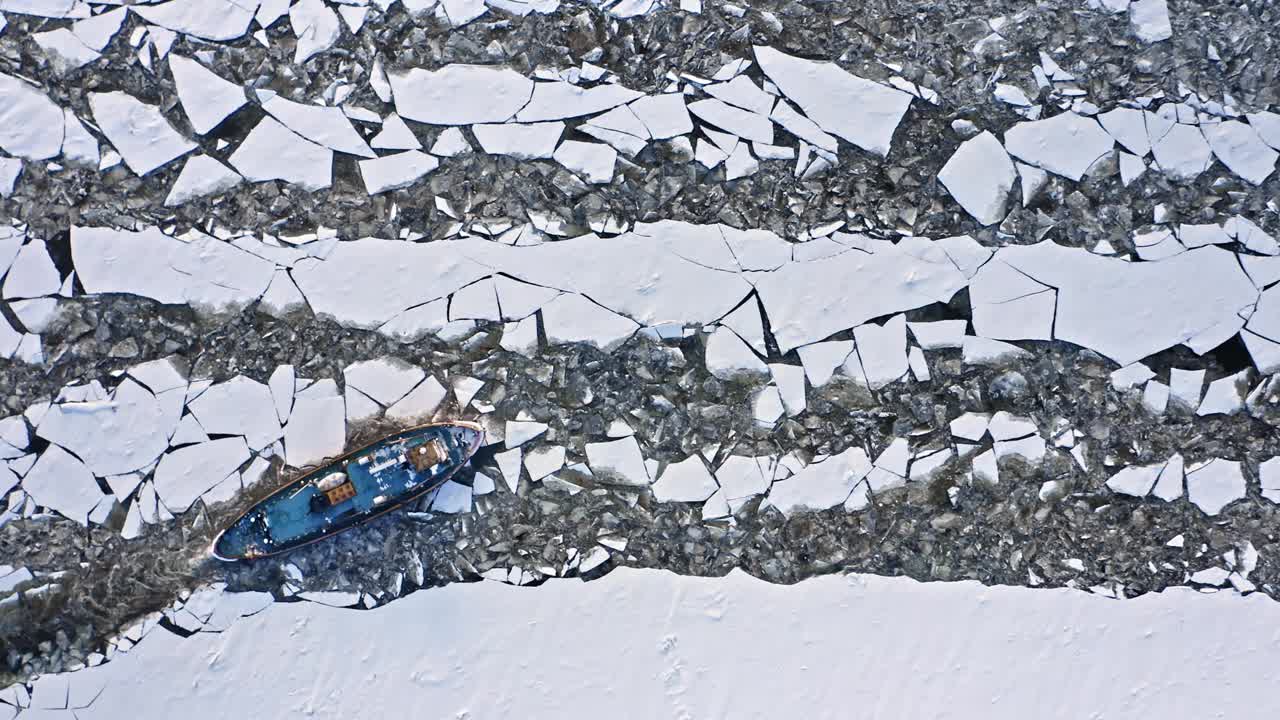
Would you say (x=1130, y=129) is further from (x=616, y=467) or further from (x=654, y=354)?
(x=616, y=467)

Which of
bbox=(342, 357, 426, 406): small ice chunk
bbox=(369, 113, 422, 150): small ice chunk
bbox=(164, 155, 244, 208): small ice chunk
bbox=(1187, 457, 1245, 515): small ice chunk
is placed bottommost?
bbox=(1187, 457, 1245, 515): small ice chunk

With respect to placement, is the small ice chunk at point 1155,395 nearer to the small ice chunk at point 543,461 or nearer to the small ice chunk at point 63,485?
the small ice chunk at point 543,461

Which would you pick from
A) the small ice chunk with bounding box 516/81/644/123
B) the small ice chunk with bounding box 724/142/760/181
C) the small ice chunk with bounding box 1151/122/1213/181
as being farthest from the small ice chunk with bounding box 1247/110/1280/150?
the small ice chunk with bounding box 516/81/644/123

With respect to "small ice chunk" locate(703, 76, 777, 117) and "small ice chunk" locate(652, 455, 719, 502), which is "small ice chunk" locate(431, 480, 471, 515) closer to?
"small ice chunk" locate(652, 455, 719, 502)

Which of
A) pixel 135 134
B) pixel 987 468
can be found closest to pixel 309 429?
pixel 135 134

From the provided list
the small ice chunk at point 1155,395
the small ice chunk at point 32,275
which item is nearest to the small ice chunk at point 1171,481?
the small ice chunk at point 1155,395

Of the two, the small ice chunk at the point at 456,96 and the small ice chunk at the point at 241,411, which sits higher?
the small ice chunk at the point at 456,96

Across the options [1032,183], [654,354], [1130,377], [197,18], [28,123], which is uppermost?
[28,123]
